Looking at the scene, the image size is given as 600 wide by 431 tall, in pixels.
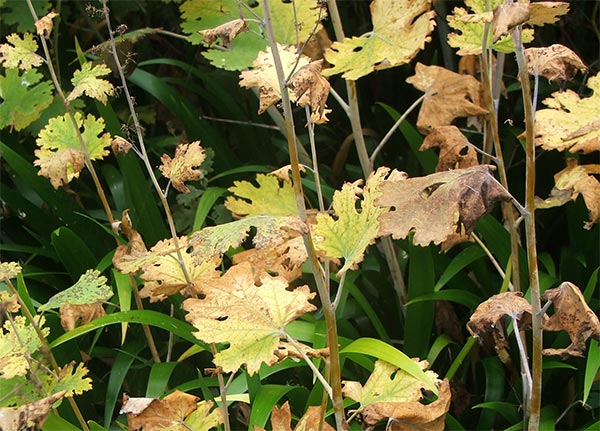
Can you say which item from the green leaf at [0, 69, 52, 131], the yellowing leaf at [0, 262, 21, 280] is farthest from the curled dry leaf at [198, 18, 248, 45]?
the green leaf at [0, 69, 52, 131]

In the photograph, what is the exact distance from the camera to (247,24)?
1.51 metres

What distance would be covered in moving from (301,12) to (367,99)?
861 mm

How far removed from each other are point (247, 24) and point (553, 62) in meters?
0.68

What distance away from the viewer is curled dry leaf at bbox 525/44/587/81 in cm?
101

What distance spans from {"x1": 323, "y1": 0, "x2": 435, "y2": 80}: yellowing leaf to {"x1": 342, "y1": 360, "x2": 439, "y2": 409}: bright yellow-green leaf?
535mm

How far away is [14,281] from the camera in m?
1.68

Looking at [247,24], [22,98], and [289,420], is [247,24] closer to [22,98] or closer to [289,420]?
[22,98]

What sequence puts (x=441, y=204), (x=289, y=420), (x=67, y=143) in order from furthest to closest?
(x=67, y=143) < (x=289, y=420) < (x=441, y=204)

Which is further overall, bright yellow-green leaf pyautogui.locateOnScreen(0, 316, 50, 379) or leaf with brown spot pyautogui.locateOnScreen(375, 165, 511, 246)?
bright yellow-green leaf pyautogui.locateOnScreen(0, 316, 50, 379)

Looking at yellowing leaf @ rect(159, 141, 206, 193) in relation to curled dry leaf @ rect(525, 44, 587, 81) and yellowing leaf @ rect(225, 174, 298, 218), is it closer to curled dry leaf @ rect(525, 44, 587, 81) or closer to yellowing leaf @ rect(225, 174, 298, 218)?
yellowing leaf @ rect(225, 174, 298, 218)

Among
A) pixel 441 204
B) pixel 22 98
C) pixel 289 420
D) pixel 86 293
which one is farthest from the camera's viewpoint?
pixel 22 98

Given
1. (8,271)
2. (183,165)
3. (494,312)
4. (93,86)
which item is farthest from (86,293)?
(494,312)

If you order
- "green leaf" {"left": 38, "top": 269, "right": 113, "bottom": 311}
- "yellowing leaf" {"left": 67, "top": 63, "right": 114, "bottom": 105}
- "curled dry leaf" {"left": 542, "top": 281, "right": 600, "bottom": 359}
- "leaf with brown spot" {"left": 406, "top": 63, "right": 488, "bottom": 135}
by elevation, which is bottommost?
"curled dry leaf" {"left": 542, "top": 281, "right": 600, "bottom": 359}

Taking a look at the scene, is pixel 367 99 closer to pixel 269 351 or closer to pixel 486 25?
pixel 486 25
